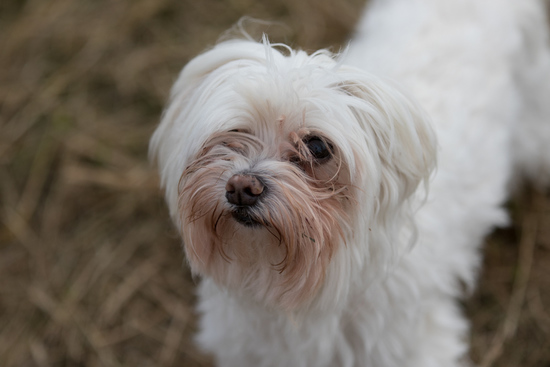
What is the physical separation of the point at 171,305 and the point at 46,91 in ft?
6.33

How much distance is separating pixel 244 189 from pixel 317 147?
28cm

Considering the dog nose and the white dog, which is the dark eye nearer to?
the white dog

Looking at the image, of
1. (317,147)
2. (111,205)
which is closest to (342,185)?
(317,147)

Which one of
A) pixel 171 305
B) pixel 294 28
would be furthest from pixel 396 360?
pixel 294 28

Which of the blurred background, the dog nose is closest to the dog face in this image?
the dog nose

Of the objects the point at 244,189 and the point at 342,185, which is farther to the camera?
the point at 342,185

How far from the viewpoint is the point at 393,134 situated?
1.57 meters

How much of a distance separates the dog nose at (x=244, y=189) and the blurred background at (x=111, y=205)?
146 cm

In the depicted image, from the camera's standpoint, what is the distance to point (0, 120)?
3.82m

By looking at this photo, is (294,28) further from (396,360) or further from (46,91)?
(396,360)

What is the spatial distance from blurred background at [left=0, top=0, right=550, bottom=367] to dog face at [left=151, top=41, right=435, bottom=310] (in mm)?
1232

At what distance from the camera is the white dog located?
1.53 m

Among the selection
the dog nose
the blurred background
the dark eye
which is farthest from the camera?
the blurred background

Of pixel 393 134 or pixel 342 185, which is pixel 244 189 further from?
pixel 393 134
